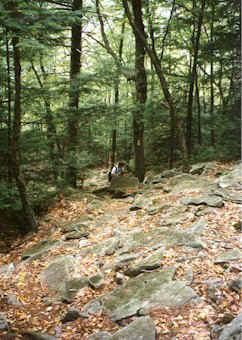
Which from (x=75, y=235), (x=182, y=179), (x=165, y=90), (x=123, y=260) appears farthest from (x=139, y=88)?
(x=123, y=260)

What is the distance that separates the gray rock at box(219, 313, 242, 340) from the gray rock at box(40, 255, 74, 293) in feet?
9.66

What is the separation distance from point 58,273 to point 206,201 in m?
3.52

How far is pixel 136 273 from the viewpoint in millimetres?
4527

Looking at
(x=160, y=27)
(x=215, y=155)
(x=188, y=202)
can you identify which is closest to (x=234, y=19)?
(x=160, y=27)

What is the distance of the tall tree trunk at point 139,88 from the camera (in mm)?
9969

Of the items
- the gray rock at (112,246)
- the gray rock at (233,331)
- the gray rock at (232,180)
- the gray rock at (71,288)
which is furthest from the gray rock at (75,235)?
the gray rock at (233,331)

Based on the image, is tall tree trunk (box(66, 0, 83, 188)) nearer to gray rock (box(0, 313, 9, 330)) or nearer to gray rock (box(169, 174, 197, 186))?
gray rock (box(169, 174, 197, 186))

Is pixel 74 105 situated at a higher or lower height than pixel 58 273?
higher

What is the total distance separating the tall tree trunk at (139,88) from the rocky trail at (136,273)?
3493mm

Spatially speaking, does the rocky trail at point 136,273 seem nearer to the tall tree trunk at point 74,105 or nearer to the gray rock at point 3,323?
the gray rock at point 3,323

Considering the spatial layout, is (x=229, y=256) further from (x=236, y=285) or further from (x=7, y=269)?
(x=7, y=269)

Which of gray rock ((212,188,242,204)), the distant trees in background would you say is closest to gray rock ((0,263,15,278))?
the distant trees in background

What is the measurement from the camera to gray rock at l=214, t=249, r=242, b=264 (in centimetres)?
407

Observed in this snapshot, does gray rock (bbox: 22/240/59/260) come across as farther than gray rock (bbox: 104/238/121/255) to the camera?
Yes
